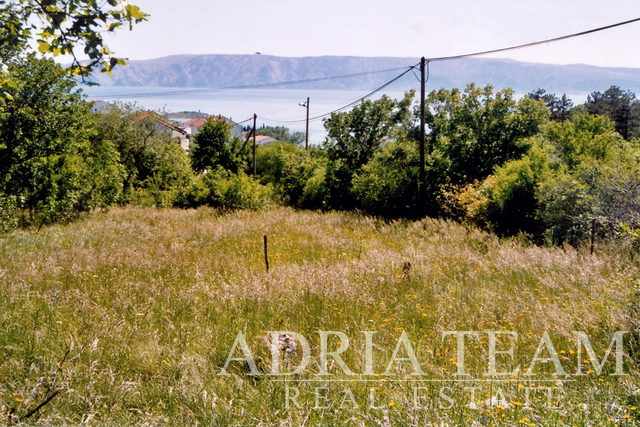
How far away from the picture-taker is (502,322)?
199 inches

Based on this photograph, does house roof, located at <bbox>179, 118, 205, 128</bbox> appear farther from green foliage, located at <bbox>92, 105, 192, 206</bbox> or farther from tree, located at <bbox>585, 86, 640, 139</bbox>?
tree, located at <bbox>585, 86, 640, 139</bbox>

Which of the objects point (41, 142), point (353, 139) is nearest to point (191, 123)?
point (353, 139)

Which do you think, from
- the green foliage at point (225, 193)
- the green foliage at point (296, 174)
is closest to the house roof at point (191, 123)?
the green foliage at point (296, 174)

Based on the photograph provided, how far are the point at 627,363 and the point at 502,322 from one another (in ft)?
4.80

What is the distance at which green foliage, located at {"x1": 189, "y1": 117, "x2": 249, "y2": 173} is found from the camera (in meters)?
41.1

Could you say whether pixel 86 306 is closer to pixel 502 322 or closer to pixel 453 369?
pixel 453 369

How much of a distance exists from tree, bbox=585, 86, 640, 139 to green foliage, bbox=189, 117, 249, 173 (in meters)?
45.7

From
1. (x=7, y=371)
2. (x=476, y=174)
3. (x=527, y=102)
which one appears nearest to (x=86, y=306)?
(x=7, y=371)

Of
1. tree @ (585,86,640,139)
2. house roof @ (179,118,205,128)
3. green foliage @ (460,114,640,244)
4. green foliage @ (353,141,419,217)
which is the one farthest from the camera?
house roof @ (179,118,205,128)

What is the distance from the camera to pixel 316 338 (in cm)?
470

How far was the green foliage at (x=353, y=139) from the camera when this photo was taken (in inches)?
877

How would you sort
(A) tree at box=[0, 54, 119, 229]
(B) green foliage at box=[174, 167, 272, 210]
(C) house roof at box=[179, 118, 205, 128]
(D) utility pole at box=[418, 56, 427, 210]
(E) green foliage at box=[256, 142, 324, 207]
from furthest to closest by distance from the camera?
(C) house roof at box=[179, 118, 205, 128]
(E) green foliage at box=[256, 142, 324, 207]
(B) green foliage at box=[174, 167, 272, 210]
(D) utility pole at box=[418, 56, 427, 210]
(A) tree at box=[0, 54, 119, 229]

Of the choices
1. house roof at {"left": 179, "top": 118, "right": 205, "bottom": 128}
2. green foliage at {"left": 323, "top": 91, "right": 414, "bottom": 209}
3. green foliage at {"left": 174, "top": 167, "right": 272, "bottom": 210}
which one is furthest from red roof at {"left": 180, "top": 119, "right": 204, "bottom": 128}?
green foliage at {"left": 323, "top": 91, "right": 414, "bottom": 209}

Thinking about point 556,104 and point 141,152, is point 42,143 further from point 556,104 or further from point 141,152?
point 556,104
